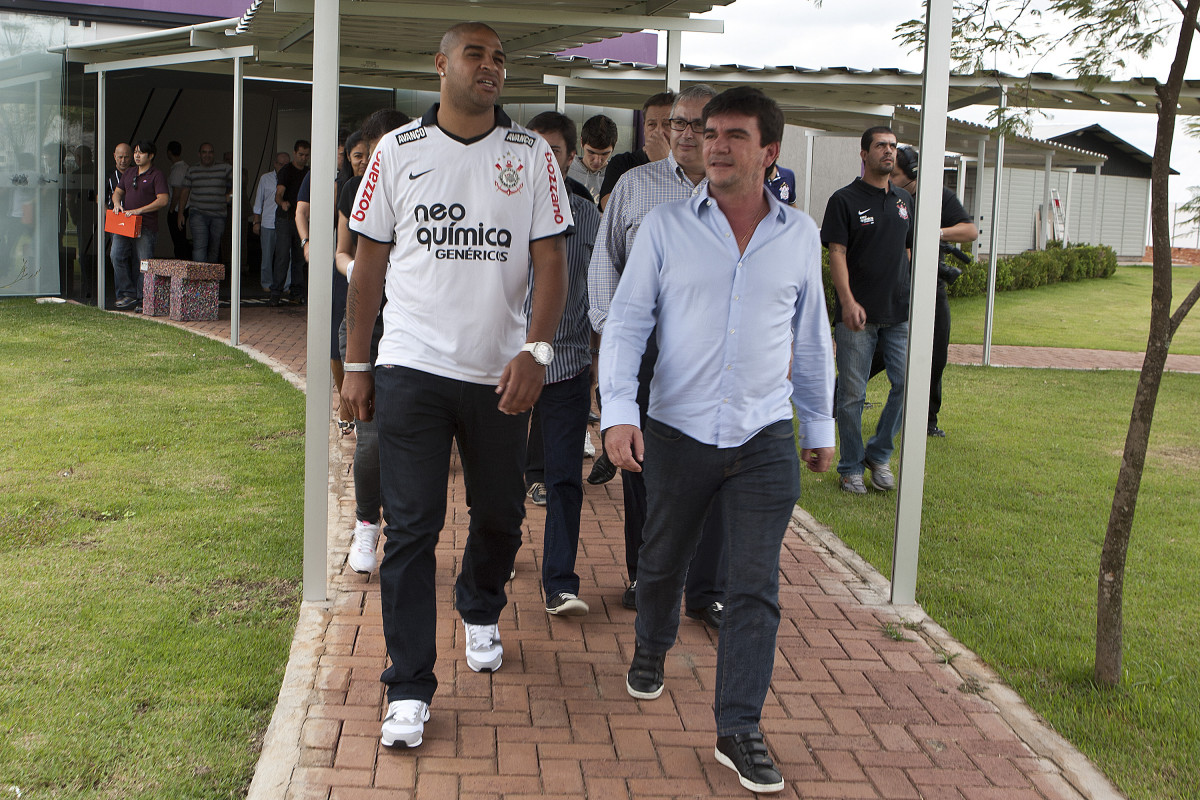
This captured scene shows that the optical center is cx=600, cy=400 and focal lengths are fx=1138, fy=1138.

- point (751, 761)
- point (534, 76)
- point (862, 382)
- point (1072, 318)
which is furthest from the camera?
point (1072, 318)

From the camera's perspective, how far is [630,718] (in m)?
3.70

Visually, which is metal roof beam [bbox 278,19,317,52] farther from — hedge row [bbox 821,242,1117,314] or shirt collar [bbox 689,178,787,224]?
hedge row [bbox 821,242,1117,314]

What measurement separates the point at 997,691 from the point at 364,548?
8.81 ft

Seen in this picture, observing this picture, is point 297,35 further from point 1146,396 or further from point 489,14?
point 1146,396

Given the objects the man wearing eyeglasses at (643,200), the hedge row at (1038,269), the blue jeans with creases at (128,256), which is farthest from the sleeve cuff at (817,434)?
the hedge row at (1038,269)

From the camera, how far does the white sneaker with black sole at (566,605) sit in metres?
4.57

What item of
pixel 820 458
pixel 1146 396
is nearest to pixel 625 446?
pixel 820 458

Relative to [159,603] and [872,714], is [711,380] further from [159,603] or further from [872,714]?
[159,603]

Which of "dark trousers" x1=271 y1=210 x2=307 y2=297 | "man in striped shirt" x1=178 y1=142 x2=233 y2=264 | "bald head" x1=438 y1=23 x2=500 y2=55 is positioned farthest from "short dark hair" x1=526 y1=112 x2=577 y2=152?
"man in striped shirt" x1=178 y1=142 x2=233 y2=264

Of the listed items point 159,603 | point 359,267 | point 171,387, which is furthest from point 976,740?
point 171,387

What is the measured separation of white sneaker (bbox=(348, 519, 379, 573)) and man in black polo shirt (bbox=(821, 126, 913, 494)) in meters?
2.95

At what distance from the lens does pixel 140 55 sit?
15148 mm

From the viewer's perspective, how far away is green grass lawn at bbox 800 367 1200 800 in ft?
12.5

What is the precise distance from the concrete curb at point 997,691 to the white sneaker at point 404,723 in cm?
192
